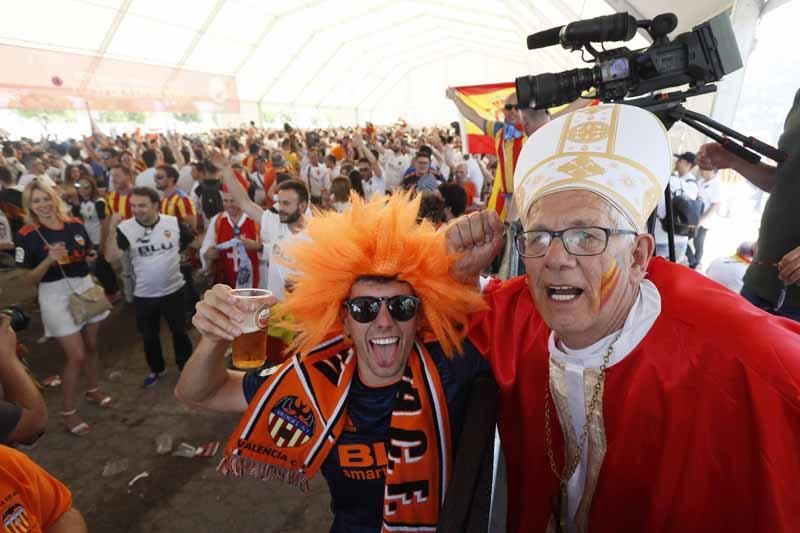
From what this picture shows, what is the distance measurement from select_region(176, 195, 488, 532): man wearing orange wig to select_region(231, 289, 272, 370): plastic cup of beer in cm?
7

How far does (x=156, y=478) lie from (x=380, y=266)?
2.88 metres

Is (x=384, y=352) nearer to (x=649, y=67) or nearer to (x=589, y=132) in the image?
(x=589, y=132)

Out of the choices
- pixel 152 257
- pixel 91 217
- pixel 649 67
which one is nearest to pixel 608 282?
pixel 649 67

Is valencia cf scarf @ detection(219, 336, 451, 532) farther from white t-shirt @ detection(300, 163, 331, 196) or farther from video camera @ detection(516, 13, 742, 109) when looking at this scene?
white t-shirt @ detection(300, 163, 331, 196)

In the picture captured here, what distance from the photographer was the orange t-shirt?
1380 millimetres

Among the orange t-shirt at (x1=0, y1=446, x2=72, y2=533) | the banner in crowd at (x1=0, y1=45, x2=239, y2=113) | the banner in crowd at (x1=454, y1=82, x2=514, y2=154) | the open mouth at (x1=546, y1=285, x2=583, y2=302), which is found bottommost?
the orange t-shirt at (x1=0, y1=446, x2=72, y2=533)

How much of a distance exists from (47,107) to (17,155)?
776 centimetres

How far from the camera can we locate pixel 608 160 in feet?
4.13

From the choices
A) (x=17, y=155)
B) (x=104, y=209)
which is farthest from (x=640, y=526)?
(x=17, y=155)

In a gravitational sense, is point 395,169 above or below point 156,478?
above

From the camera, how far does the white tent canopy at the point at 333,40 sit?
53.4ft

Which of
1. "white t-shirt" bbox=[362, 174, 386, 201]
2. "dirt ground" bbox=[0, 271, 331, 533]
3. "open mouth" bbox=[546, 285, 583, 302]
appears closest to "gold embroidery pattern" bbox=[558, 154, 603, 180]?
"open mouth" bbox=[546, 285, 583, 302]

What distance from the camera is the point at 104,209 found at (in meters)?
6.48

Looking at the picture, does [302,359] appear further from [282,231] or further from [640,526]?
[282,231]
